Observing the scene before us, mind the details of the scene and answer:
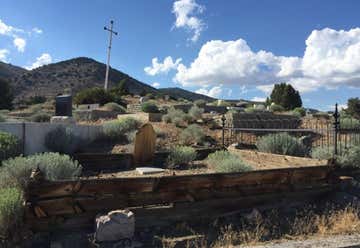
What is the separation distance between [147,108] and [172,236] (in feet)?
67.5

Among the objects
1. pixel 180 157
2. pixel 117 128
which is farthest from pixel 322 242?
pixel 117 128

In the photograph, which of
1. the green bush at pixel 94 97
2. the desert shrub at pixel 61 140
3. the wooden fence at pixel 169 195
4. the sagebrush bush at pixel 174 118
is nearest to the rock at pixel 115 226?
the wooden fence at pixel 169 195

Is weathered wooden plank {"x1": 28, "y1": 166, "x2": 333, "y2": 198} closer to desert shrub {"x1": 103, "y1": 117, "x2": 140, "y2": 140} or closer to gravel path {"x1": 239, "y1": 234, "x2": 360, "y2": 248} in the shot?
gravel path {"x1": 239, "y1": 234, "x2": 360, "y2": 248}

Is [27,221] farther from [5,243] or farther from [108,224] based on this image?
[108,224]

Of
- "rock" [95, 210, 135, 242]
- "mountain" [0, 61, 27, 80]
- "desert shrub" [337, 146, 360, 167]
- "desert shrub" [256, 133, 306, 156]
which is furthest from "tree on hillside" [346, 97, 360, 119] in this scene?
"mountain" [0, 61, 27, 80]

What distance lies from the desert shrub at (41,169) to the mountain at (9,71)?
279ft

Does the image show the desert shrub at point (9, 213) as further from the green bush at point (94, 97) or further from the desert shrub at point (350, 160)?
the green bush at point (94, 97)

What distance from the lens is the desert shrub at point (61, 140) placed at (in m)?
11.9

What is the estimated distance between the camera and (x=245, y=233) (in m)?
5.63

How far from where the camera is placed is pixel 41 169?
24.9 ft

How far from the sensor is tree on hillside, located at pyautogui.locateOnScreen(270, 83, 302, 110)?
5275 cm

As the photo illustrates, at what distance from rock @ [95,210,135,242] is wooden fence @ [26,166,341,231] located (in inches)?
17.7

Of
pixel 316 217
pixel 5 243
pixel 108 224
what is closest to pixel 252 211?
pixel 316 217

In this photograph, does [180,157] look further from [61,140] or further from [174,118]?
[174,118]
